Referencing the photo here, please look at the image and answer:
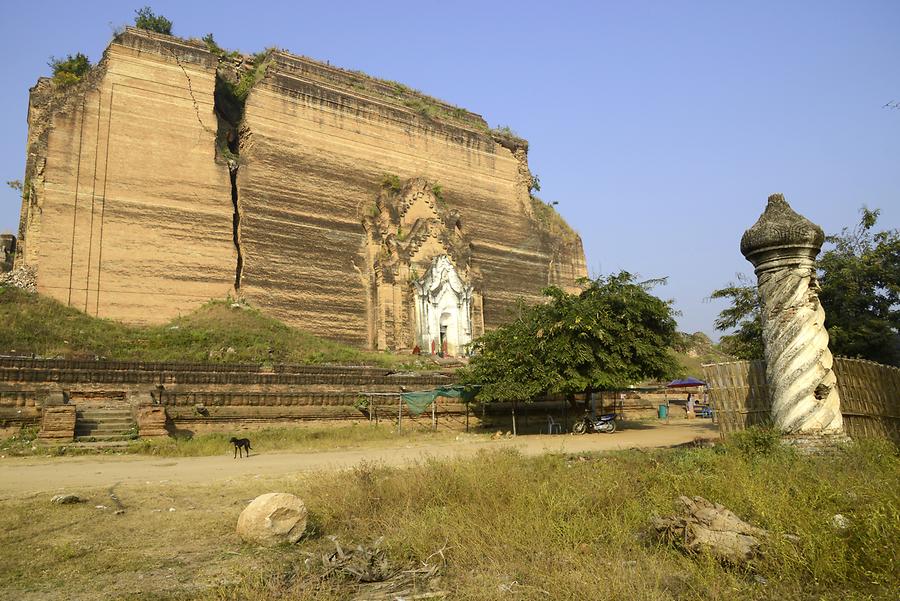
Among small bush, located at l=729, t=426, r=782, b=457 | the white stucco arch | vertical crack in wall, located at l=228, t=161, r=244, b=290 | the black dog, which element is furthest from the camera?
the white stucco arch

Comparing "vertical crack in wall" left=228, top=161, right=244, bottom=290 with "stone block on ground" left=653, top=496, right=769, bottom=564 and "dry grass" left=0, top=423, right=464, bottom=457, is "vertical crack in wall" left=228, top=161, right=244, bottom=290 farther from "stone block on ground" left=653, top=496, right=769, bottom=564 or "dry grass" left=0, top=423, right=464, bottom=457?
"stone block on ground" left=653, top=496, right=769, bottom=564

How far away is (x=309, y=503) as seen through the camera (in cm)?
629

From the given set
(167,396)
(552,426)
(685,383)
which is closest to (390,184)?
(685,383)

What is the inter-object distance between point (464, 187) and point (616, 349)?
22.1 metres

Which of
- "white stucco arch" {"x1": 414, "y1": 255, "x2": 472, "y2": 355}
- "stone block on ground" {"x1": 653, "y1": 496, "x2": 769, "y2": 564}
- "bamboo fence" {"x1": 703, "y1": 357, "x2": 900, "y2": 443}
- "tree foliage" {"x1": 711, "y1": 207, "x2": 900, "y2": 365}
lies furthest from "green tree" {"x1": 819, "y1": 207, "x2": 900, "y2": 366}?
"white stucco arch" {"x1": 414, "y1": 255, "x2": 472, "y2": 355}

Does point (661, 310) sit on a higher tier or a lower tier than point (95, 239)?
lower

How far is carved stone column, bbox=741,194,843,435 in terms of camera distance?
24.1 feet

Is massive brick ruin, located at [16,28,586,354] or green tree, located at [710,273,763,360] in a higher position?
massive brick ruin, located at [16,28,586,354]

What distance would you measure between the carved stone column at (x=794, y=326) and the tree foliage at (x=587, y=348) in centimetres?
821

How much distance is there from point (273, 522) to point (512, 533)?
80.4 inches

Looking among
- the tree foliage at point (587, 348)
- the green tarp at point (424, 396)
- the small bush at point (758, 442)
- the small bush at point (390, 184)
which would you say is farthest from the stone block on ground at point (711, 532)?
the small bush at point (390, 184)

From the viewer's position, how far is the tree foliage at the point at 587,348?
52.8 feet

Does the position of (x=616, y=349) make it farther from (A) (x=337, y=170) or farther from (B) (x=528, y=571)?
(A) (x=337, y=170)

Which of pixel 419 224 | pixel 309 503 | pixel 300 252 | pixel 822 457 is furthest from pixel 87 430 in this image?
pixel 419 224
